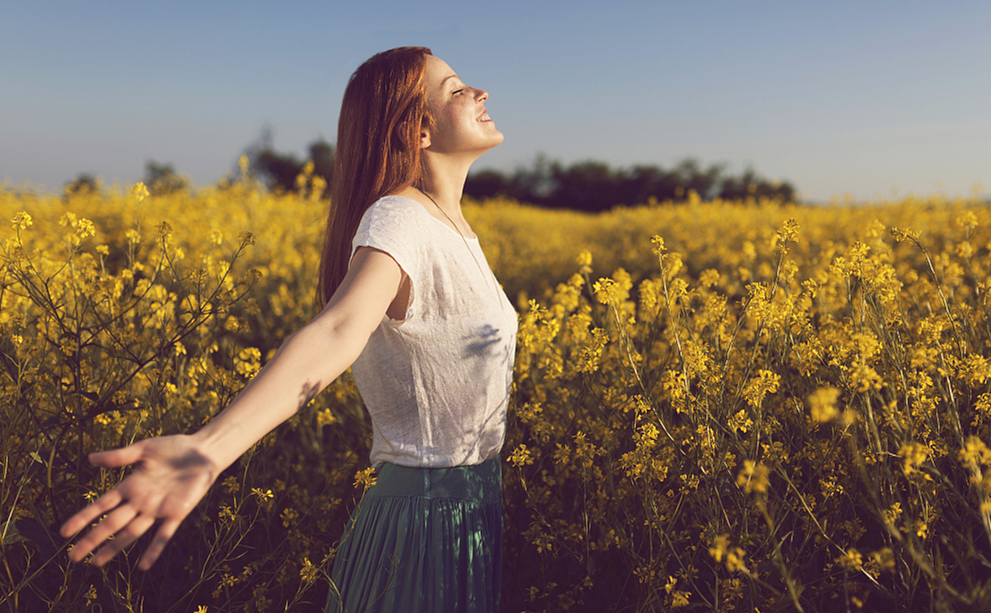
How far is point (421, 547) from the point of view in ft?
4.13

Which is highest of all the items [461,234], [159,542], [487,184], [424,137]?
[424,137]

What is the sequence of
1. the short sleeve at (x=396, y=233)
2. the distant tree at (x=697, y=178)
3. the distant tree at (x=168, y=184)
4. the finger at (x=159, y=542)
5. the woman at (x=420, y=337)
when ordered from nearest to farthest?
1. the finger at (x=159, y=542)
2. the short sleeve at (x=396, y=233)
3. the woman at (x=420, y=337)
4. the distant tree at (x=168, y=184)
5. the distant tree at (x=697, y=178)

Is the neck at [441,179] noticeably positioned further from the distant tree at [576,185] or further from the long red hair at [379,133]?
the distant tree at [576,185]

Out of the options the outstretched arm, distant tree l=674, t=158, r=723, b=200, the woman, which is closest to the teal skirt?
the woman

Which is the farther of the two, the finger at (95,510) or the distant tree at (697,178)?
the distant tree at (697,178)

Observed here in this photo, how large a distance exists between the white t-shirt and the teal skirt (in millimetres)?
49

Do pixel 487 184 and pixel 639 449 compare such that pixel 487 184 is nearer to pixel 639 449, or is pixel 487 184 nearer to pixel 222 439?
pixel 639 449

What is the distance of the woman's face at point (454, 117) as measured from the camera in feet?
4.58

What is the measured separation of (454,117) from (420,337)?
57 cm

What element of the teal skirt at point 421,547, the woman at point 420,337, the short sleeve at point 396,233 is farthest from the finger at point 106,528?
the teal skirt at point 421,547

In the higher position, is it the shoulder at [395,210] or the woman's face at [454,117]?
the woman's face at [454,117]

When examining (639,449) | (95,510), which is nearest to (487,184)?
(639,449)

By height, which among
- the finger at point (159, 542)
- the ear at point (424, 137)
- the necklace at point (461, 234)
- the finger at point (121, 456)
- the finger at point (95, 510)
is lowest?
the finger at point (159, 542)

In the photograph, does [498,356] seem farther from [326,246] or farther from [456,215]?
[326,246]
